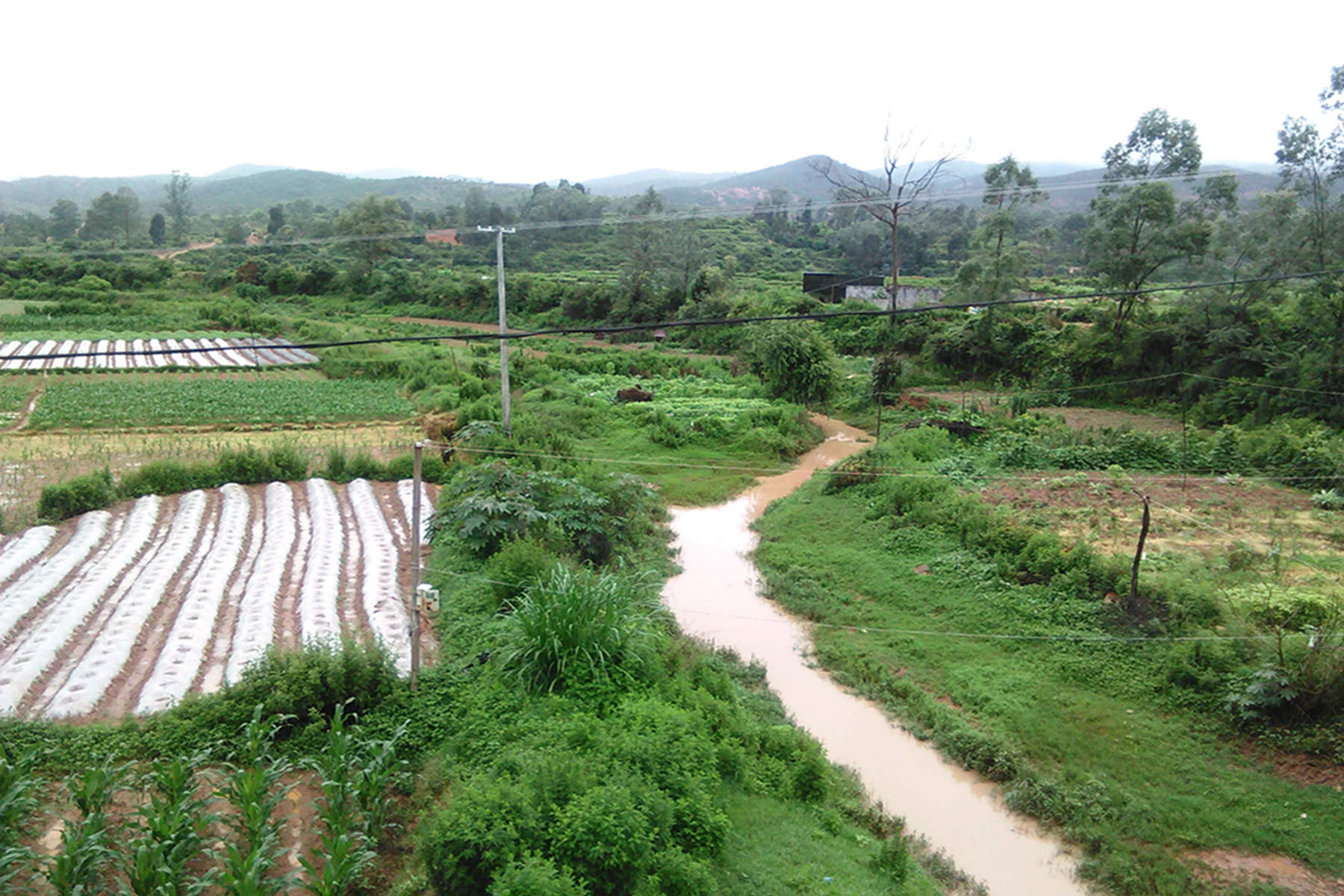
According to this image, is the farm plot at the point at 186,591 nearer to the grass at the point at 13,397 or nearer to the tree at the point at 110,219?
the grass at the point at 13,397

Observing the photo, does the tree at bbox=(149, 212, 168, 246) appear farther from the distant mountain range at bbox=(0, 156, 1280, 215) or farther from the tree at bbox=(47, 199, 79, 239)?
the distant mountain range at bbox=(0, 156, 1280, 215)

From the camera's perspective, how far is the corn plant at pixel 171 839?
6.11 m

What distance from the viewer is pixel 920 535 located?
49.8 feet

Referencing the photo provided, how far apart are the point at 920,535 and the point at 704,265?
3596 cm

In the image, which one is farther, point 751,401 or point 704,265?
point 704,265

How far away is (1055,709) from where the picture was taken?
10.3 metres

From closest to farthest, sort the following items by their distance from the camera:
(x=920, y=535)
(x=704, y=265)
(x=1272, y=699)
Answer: (x=1272, y=699) < (x=920, y=535) < (x=704, y=265)

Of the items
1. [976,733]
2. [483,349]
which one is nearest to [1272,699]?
[976,733]

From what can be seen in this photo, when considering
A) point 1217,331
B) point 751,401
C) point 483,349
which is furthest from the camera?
point 483,349

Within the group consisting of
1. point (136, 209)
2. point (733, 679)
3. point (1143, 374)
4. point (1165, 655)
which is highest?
point (136, 209)

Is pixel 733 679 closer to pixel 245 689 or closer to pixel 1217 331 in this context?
pixel 245 689

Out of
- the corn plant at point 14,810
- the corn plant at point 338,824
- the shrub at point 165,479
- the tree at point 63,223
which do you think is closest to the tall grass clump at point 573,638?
the corn plant at point 338,824

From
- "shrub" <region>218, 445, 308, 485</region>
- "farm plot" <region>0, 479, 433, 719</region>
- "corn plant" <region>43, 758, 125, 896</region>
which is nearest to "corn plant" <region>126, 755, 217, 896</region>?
"corn plant" <region>43, 758, 125, 896</region>

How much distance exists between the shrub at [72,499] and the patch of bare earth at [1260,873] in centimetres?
1738
